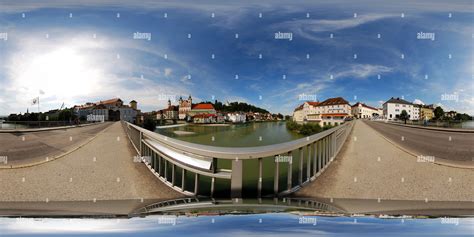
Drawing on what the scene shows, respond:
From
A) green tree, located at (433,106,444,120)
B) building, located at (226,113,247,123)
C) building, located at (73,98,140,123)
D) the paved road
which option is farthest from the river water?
green tree, located at (433,106,444,120)

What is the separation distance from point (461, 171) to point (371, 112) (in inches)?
42.3

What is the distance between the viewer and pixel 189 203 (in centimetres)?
155

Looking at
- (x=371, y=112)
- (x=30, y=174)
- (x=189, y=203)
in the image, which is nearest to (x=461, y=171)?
(x=371, y=112)

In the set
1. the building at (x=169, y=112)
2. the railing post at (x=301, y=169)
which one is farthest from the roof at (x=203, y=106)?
the railing post at (x=301, y=169)

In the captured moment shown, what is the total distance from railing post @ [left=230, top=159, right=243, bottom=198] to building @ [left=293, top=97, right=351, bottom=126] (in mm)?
623

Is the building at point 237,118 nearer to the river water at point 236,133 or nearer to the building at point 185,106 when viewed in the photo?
the river water at point 236,133

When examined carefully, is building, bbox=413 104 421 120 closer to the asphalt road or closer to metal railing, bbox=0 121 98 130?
the asphalt road

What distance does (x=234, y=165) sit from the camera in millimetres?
1392

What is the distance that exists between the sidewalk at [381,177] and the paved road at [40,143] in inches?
86.3

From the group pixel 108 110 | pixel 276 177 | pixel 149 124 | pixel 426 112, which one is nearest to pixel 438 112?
pixel 426 112

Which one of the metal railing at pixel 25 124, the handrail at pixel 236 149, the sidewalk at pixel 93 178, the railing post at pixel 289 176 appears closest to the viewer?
the handrail at pixel 236 149

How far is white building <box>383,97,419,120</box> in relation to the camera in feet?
5.37

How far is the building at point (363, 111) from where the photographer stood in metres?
1.62

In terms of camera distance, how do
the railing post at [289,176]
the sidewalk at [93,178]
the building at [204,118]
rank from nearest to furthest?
the railing post at [289,176]
the building at [204,118]
the sidewalk at [93,178]
